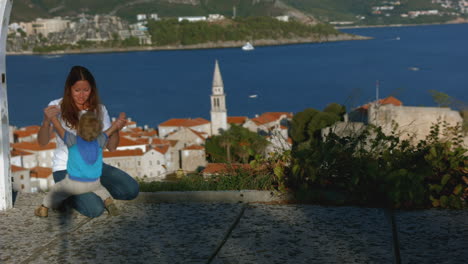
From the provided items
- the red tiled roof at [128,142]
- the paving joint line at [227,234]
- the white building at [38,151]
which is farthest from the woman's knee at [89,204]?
the white building at [38,151]

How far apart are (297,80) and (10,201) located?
74.3 metres

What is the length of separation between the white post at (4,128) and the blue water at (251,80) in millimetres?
34921

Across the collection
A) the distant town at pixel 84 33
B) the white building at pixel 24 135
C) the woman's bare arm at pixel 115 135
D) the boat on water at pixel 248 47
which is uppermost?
the distant town at pixel 84 33

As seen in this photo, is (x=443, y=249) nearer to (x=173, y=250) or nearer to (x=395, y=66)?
(x=173, y=250)

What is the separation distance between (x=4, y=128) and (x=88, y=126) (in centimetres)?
54

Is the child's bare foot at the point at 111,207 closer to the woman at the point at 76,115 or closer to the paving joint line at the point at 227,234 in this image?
the woman at the point at 76,115

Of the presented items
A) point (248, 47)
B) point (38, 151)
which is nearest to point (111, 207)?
point (38, 151)

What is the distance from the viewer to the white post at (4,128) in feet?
9.99

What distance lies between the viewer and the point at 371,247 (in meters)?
2.35

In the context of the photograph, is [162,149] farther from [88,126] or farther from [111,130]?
[88,126]

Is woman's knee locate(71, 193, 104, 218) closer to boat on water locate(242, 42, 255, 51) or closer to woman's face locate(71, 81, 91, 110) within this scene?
woman's face locate(71, 81, 91, 110)

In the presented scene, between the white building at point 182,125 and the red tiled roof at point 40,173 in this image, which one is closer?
the red tiled roof at point 40,173

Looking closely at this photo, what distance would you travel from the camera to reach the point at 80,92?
3055 millimetres

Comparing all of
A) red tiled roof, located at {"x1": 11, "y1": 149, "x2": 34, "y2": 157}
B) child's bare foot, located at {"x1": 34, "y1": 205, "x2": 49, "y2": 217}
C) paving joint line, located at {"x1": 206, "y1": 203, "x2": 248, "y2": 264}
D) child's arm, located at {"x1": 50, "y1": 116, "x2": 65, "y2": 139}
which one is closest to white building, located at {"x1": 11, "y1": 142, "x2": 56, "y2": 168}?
red tiled roof, located at {"x1": 11, "y1": 149, "x2": 34, "y2": 157}
